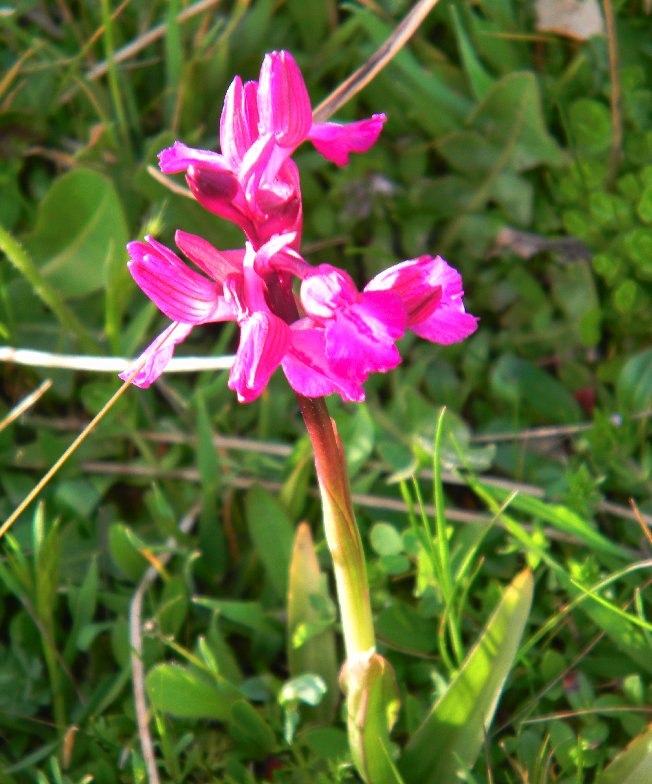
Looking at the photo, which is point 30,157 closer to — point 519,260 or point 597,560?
point 519,260

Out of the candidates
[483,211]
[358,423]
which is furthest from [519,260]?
[358,423]

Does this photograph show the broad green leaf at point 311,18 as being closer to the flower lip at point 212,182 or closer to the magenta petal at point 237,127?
the magenta petal at point 237,127

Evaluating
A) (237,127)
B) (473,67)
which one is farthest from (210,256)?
(473,67)

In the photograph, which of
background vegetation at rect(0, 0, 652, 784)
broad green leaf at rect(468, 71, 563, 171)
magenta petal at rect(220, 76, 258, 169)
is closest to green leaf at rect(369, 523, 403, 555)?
background vegetation at rect(0, 0, 652, 784)

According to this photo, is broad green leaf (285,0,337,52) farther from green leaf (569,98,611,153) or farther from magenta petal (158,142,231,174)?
magenta petal (158,142,231,174)

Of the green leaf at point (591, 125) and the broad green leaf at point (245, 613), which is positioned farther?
the green leaf at point (591, 125)

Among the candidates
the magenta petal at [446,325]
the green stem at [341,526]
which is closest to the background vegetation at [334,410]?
the green stem at [341,526]
